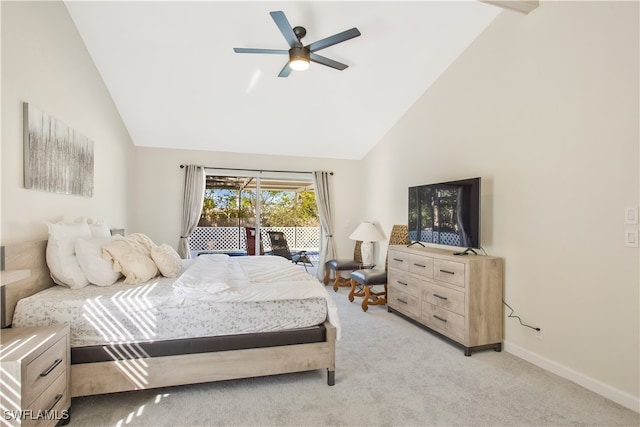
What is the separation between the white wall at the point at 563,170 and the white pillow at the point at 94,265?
11.1 ft

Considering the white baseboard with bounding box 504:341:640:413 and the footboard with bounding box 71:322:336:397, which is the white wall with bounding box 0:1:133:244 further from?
the white baseboard with bounding box 504:341:640:413

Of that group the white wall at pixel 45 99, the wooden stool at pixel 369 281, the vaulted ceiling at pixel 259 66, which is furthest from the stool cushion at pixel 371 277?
the white wall at pixel 45 99

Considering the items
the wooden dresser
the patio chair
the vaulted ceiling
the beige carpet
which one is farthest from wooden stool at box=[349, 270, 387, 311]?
the vaulted ceiling

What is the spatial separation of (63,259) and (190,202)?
3.02 meters

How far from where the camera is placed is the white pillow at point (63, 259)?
7.66ft

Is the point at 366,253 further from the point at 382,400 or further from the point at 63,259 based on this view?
the point at 63,259

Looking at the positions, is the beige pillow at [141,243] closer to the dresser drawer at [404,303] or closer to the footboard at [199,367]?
the footboard at [199,367]

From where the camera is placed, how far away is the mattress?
2.06m

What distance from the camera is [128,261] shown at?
2564 millimetres

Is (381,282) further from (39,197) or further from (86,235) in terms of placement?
(39,197)

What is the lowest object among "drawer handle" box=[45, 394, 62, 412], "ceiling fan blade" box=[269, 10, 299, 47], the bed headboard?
"drawer handle" box=[45, 394, 62, 412]

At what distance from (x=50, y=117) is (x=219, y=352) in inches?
90.2

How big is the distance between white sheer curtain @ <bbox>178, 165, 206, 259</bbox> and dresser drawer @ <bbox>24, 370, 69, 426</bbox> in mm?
3450

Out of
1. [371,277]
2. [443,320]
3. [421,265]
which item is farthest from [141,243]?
[443,320]
